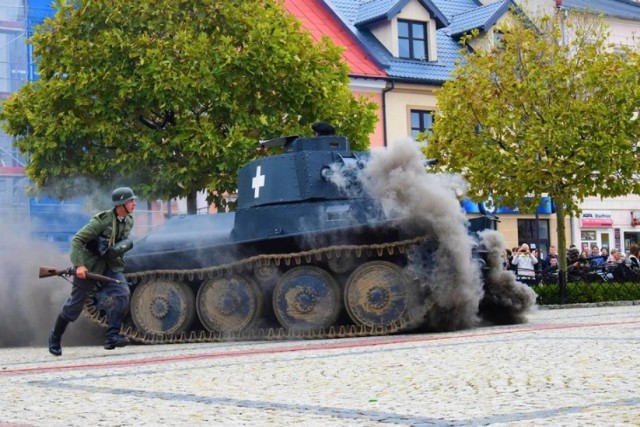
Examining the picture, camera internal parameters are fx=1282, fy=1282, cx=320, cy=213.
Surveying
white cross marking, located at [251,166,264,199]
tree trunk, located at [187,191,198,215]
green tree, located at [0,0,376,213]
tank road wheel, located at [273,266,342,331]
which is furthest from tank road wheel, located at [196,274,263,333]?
tree trunk, located at [187,191,198,215]

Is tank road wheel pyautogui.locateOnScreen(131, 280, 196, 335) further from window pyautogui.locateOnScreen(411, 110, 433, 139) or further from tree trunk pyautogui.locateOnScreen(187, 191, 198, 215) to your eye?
window pyautogui.locateOnScreen(411, 110, 433, 139)

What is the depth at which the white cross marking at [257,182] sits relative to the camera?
17844 mm

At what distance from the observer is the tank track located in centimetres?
1630

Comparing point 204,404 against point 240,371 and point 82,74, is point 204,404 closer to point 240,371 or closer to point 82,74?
point 240,371

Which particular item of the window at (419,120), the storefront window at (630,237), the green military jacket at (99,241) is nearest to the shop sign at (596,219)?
the storefront window at (630,237)

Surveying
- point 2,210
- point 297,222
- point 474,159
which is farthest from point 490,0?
point 297,222

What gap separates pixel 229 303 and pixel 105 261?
2.79 meters

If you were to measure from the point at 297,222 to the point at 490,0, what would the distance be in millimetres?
30462

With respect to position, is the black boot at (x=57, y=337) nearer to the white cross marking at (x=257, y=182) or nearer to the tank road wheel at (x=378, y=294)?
the tank road wheel at (x=378, y=294)

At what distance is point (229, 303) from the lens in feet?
56.5

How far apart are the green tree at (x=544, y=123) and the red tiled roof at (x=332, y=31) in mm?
9703

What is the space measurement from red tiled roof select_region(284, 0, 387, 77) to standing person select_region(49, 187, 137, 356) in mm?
23374

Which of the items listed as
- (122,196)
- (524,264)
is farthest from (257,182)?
(524,264)

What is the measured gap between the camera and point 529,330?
49.8 feet
